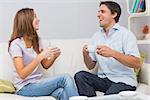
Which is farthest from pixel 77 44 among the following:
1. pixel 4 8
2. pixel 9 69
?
pixel 4 8

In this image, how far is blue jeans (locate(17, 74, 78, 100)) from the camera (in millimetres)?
2174

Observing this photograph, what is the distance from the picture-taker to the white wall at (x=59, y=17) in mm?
2969

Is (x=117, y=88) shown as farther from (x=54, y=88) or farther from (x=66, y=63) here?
(x=66, y=63)

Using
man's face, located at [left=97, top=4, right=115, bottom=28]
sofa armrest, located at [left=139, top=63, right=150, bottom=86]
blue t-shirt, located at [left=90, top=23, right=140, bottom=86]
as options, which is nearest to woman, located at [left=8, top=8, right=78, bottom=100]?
blue t-shirt, located at [left=90, top=23, right=140, bottom=86]

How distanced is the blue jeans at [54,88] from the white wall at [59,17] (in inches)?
36.9

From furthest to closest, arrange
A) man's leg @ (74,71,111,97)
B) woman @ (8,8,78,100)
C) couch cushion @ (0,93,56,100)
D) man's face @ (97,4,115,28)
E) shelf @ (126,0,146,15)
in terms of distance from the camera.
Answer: shelf @ (126,0,146,15) < man's face @ (97,4,115,28) < man's leg @ (74,71,111,97) < woman @ (8,8,78,100) < couch cushion @ (0,93,56,100)

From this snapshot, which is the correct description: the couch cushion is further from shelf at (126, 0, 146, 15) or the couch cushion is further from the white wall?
shelf at (126, 0, 146, 15)

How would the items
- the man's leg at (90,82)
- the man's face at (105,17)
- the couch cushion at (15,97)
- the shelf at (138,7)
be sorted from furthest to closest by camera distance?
the shelf at (138,7) → the man's face at (105,17) → the man's leg at (90,82) → the couch cushion at (15,97)

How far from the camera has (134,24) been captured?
2967 mm

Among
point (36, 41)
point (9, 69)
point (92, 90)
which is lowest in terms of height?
point (92, 90)

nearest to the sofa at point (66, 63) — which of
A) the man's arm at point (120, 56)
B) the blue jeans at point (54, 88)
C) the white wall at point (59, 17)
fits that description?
the man's arm at point (120, 56)

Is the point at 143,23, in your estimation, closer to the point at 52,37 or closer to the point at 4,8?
the point at 52,37

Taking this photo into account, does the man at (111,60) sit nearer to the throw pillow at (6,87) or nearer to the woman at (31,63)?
the woman at (31,63)

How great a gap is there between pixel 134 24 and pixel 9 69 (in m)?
1.29
